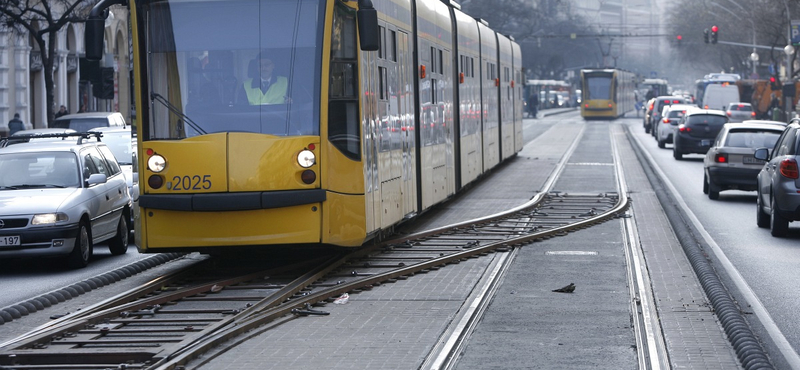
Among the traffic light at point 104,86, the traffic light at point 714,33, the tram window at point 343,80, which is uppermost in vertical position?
the traffic light at point 714,33

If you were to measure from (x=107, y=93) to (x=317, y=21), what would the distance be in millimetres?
13172

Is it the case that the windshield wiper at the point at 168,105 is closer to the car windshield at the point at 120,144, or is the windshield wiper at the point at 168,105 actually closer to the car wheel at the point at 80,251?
the car wheel at the point at 80,251

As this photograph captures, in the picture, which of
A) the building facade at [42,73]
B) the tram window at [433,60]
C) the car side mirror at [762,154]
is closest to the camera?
the tram window at [433,60]

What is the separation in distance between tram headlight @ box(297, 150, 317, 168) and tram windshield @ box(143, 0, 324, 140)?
0.63 feet

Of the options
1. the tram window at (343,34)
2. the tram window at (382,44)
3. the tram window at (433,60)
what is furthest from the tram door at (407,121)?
the tram window at (343,34)

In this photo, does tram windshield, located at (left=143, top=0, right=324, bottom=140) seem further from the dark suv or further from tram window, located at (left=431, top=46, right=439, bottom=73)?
the dark suv

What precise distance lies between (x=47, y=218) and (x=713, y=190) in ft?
43.9

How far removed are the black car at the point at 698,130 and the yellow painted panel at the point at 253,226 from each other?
2704 centimetres

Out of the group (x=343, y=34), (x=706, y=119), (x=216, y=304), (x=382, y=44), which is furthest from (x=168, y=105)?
(x=706, y=119)

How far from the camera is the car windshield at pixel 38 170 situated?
14859 mm

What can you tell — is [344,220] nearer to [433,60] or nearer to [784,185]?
[433,60]

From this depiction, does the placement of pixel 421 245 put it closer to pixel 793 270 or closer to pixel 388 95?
pixel 388 95

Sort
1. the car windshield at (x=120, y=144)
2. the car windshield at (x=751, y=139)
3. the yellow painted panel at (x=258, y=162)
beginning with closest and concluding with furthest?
the yellow painted panel at (x=258, y=162) → the car windshield at (x=120, y=144) → the car windshield at (x=751, y=139)

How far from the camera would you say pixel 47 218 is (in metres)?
13.9
